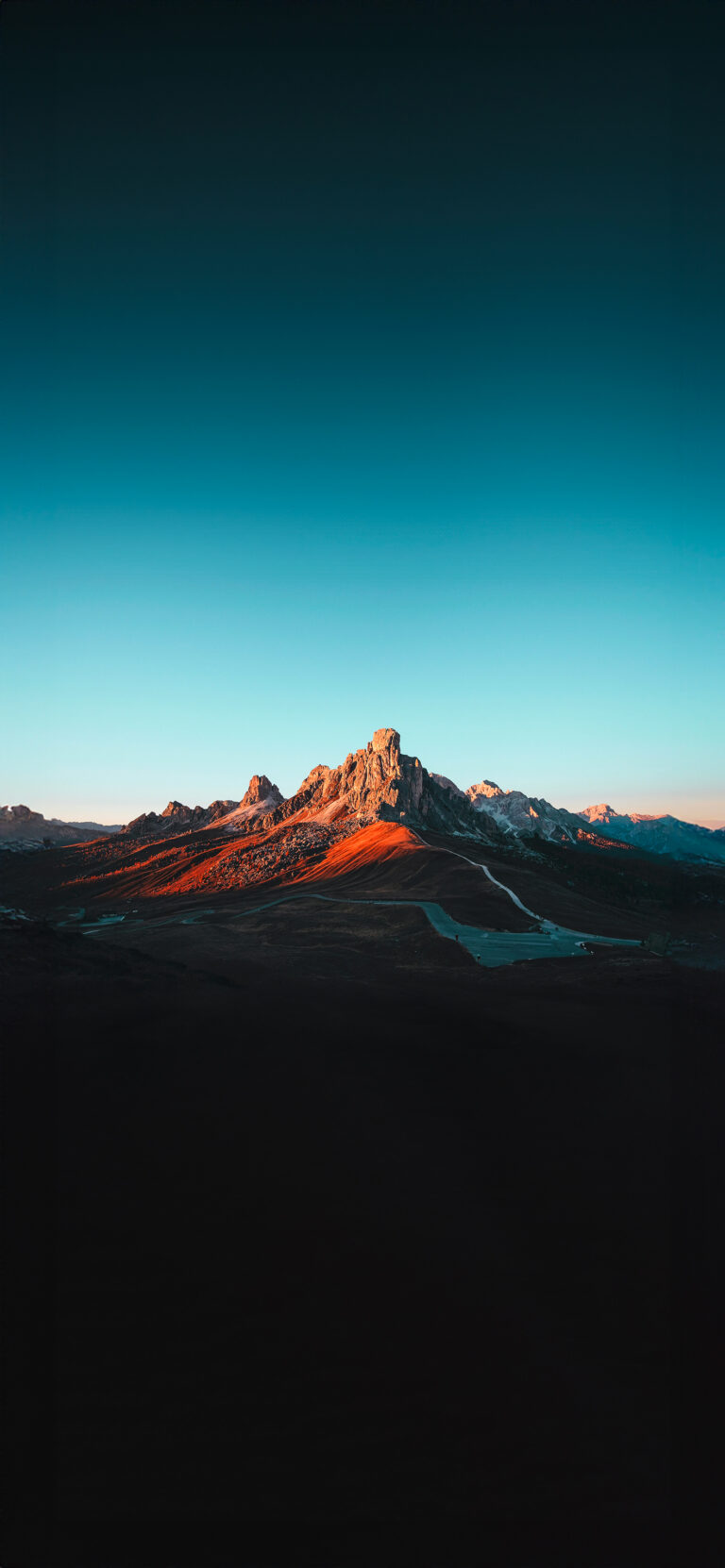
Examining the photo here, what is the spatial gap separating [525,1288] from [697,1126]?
9724 mm

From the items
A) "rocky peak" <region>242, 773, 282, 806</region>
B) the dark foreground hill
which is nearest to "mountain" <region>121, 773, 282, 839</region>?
"rocky peak" <region>242, 773, 282, 806</region>

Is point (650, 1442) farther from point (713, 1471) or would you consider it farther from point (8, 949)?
point (8, 949)

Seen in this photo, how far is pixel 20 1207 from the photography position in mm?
11859

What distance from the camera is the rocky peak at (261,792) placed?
598ft

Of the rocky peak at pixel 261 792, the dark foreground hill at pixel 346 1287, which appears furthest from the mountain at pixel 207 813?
the dark foreground hill at pixel 346 1287

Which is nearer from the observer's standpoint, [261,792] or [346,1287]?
[346,1287]

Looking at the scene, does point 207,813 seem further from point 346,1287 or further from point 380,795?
point 346,1287

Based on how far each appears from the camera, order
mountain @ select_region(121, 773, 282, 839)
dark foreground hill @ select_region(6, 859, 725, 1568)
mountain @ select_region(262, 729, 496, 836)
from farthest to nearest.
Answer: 1. mountain @ select_region(121, 773, 282, 839)
2. mountain @ select_region(262, 729, 496, 836)
3. dark foreground hill @ select_region(6, 859, 725, 1568)

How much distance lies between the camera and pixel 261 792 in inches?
7219

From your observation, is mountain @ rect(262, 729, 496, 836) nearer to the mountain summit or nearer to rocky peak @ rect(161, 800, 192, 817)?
the mountain summit

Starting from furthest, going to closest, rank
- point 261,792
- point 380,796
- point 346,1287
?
point 261,792
point 380,796
point 346,1287

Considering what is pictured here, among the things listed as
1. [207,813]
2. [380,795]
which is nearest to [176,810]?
[207,813]

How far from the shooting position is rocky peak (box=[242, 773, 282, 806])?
18212 centimetres

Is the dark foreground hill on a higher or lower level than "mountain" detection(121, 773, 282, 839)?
lower
